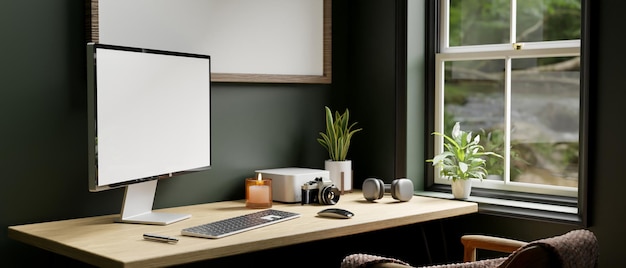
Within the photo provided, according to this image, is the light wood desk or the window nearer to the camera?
the light wood desk

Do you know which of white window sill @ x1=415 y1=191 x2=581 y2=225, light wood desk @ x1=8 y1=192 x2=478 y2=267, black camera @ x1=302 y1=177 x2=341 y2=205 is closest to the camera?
light wood desk @ x1=8 y1=192 x2=478 y2=267

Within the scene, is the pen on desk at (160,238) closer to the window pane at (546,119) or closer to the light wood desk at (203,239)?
the light wood desk at (203,239)

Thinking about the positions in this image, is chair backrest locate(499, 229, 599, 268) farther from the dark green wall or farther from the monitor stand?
the monitor stand

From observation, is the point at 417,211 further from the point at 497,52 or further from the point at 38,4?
the point at 38,4

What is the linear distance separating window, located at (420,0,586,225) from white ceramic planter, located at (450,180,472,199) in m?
0.15

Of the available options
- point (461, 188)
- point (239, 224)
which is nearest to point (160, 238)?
point (239, 224)

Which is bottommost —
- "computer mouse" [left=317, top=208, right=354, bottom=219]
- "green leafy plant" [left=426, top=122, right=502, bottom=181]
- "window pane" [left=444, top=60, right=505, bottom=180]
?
"computer mouse" [left=317, top=208, right=354, bottom=219]

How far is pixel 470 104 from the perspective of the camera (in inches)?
144

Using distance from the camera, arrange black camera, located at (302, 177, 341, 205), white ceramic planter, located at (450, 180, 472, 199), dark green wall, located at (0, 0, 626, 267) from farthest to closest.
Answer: white ceramic planter, located at (450, 180, 472, 199), black camera, located at (302, 177, 341, 205), dark green wall, located at (0, 0, 626, 267)

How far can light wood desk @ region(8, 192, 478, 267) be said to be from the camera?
2338 millimetres

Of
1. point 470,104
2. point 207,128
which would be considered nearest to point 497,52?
point 470,104

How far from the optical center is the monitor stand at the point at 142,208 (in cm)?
281

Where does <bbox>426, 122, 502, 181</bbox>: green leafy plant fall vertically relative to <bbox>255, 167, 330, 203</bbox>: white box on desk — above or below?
above

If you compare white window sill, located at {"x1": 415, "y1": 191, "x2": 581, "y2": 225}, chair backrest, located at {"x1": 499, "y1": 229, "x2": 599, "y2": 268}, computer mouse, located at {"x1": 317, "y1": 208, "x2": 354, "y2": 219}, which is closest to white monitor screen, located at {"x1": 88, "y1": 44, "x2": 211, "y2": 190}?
computer mouse, located at {"x1": 317, "y1": 208, "x2": 354, "y2": 219}
